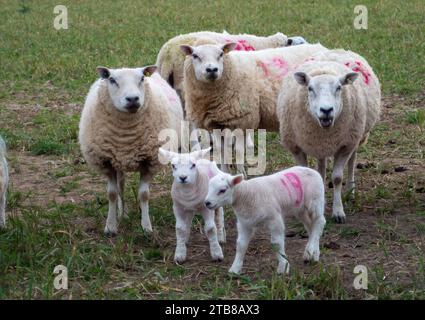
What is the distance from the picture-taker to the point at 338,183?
6.32 meters

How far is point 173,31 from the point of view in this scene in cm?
1475

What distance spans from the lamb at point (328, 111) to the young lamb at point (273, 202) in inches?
33.5

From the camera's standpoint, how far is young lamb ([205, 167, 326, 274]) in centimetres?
482

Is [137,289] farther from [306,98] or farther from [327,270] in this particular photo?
[306,98]

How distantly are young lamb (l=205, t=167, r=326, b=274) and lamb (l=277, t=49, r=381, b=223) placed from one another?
85 cm

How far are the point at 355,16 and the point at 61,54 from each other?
236 inches

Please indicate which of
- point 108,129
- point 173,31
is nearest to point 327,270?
point 108,129

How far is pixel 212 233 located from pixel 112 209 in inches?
39.9

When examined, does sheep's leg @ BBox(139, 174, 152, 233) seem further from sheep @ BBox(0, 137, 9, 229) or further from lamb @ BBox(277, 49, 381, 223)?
lamb @ BBox(277, 49, 381, 223)

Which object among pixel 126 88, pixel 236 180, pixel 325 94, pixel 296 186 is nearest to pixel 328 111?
pixel 325 94

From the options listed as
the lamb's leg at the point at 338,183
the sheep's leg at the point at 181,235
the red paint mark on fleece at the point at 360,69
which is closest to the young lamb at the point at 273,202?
the sheep's leg at the point at 181,235

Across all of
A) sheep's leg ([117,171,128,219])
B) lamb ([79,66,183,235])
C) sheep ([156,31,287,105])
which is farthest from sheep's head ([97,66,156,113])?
sheep ([156,31,287,105])

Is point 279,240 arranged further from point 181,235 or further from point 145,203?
point 145,203
